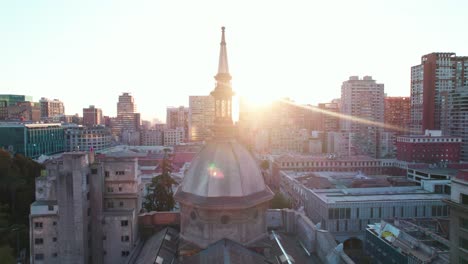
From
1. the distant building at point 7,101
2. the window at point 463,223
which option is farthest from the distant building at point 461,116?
the distant building at point 7,101

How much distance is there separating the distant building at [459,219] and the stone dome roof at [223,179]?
40.4 ft

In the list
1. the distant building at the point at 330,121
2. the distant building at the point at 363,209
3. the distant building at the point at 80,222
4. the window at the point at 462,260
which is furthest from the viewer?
the distant building at the point at 330,121

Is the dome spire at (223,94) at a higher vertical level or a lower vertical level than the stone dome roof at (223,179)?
higher

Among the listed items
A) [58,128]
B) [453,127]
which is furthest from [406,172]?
[58,128]

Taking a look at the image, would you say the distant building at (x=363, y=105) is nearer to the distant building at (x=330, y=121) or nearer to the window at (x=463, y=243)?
the distant building at (x=330, y=121)

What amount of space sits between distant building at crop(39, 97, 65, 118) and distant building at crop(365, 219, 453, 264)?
16575cm

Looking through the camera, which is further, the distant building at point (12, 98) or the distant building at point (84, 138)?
the distant building at point (12, 98)

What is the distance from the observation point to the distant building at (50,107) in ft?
540

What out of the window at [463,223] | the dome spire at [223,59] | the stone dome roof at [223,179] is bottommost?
the window at [463,223]

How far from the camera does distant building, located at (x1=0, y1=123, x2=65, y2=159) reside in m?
79.4

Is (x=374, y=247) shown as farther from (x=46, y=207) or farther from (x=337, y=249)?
(x=46, y=207)

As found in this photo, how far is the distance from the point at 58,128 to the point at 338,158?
81.9 m

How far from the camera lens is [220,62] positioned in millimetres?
21578

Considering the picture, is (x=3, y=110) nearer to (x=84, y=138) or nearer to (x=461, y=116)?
(x=84, y=138)
